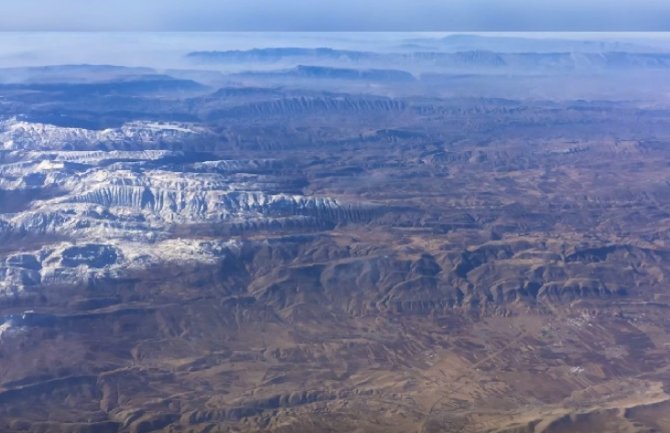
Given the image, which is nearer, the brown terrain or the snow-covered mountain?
the brown terrain

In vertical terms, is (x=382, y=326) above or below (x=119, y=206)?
below

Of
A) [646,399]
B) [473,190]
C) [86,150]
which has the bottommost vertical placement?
[646,399]

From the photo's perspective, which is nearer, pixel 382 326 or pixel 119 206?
pixel 382 326

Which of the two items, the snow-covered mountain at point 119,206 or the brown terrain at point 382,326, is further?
the snow-covered mountain at point 119,206

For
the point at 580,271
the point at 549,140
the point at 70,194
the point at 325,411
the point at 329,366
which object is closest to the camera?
the point at 325,411

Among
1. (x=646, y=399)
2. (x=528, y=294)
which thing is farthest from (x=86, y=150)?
(x=646, y=399)

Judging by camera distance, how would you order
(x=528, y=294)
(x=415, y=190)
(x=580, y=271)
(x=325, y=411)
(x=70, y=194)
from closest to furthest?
(x=325, y=411), (x=528, y=294), (x=580, y=271), (x=70, y=194), (x=415, y=190)

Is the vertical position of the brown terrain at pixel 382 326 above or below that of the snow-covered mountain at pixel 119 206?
below

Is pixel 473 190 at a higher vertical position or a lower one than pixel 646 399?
higher

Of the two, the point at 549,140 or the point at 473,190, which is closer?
the point at 473,190

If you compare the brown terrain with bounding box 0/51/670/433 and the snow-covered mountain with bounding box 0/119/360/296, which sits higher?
the snow-covered mountain with bounding box 0/119/360/296

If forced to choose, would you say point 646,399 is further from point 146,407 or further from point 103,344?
point 103,344
